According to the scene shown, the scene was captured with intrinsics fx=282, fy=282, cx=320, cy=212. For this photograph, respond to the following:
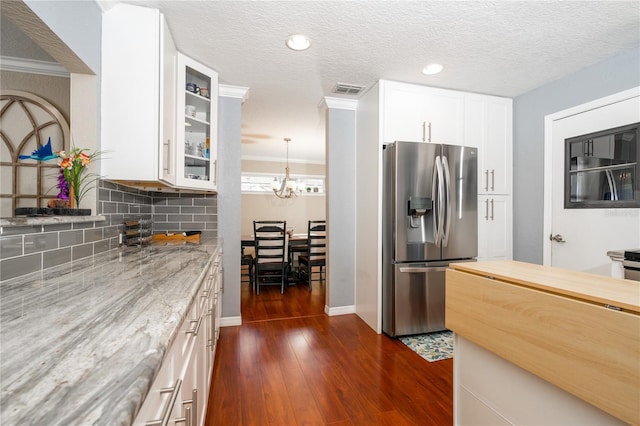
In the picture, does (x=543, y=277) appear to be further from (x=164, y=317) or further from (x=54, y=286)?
(x=54, y=286)

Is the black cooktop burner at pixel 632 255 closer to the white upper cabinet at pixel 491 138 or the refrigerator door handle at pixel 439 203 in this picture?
the refrigerator door handle at pixel 439 203

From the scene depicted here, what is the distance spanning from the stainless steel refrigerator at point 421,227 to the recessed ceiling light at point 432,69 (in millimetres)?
632

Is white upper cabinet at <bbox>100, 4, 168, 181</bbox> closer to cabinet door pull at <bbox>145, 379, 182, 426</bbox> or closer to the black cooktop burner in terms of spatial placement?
cabinet door pull at <bbox>145, 379, 182, 426</bbox>

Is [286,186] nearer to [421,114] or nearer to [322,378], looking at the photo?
[421,114]

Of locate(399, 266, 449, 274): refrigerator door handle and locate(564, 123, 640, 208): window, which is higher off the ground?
locate(564, 123, 640, 208): window

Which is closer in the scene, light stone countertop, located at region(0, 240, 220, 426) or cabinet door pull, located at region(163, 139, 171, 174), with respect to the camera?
light stone countertop, located at region(0, 240, 220, 426)

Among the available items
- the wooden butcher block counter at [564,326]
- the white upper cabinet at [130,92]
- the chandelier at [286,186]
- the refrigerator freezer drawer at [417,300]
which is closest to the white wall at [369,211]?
the refrigerator freezer drawer at [417,300]

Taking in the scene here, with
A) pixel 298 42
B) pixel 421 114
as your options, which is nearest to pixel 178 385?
pixel 298 42

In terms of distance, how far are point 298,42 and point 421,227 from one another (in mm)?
1839

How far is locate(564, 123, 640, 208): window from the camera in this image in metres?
2.13

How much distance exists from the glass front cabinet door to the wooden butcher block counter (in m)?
2.08

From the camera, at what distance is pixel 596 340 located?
0.79 meters

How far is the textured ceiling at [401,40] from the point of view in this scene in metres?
1.73

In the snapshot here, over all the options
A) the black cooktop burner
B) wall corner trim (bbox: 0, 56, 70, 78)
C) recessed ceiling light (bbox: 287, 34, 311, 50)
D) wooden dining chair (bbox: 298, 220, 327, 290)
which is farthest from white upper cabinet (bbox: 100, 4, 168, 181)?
the black cooktop burner
